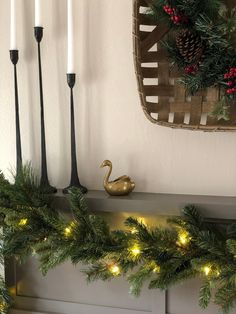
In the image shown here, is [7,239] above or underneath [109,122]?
underneath

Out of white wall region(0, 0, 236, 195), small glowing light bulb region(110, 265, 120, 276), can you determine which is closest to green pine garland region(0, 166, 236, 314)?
small glowing light bulb region(110, 265, 120, 276)

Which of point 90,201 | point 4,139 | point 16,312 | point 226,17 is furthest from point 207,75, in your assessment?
point 16,312

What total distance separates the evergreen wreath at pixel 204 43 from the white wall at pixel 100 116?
16 cm

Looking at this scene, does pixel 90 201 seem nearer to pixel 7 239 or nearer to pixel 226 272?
pixel 7 239

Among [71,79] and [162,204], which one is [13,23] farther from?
[162,204]

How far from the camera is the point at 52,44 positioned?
1.24m

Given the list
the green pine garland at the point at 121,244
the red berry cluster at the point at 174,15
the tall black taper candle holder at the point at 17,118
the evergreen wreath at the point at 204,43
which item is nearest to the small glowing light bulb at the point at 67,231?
the green pine garland at the point at 121,244

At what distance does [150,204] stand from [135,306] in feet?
1.04

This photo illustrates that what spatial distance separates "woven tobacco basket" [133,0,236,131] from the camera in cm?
106

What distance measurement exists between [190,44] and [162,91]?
0.16 m

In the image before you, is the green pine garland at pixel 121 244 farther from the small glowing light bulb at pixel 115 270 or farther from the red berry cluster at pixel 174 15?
the red berry cluster at pixel 174 15

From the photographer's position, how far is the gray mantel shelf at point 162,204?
103cm

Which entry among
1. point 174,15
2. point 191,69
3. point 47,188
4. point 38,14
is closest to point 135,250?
point 47,188

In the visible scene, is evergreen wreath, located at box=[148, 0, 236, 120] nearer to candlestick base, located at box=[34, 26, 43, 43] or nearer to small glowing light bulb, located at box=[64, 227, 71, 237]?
candlestick base, located at box=[34, 26, 43, 43]
